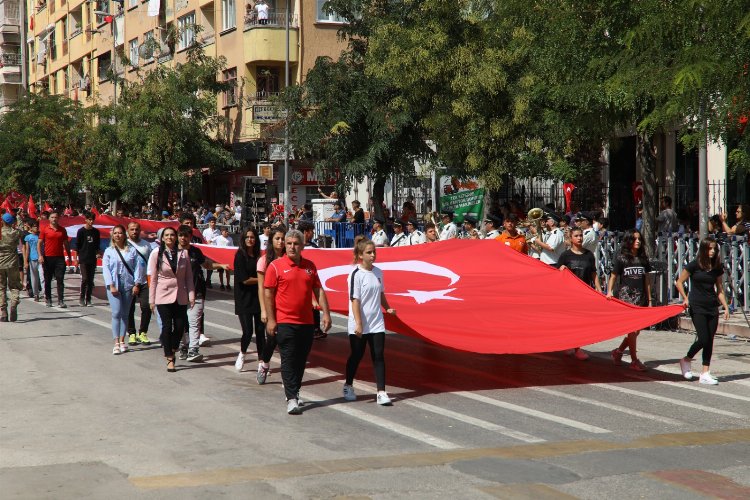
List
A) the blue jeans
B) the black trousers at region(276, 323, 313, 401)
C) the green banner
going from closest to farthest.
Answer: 1. the black trousers at region(276, 323, 313, 401)
2. the blue jeans
3. the green banner

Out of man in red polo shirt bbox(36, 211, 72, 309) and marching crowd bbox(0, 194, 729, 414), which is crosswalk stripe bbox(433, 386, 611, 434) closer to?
marching crowd bbox(0, 194, 729, 414)

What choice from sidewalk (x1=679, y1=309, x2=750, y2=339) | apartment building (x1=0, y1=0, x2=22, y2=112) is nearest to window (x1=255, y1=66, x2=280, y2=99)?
sidewalk (x1=679, y1=309, x2=750, y2=339)

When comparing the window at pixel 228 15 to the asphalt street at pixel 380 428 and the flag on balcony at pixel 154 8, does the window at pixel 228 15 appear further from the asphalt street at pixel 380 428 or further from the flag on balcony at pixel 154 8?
the asphalt street at pixel 380 428

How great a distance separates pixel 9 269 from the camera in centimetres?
1933

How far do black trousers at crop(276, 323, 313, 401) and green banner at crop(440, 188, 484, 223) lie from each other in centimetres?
1803

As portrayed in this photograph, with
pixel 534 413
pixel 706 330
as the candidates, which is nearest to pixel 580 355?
pixel 706 330

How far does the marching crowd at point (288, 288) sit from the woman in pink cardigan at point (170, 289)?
1 centimetres

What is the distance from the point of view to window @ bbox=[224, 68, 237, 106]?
47.7m

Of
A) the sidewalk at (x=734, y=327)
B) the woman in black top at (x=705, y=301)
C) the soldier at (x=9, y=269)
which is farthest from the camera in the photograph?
the soldier at (x=9, y=269)

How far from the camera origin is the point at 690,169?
30688 mm

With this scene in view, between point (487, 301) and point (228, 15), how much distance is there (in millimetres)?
38008

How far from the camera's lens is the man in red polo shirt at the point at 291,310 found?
34.7 feet

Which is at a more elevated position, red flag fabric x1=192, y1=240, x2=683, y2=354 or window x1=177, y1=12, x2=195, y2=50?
window x1=177, y1=12, x2=195, y2=50

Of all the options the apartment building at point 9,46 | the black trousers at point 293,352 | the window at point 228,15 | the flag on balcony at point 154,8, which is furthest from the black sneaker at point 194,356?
the apartment building at point 9,46
